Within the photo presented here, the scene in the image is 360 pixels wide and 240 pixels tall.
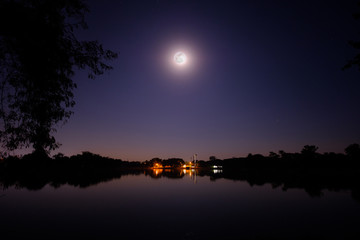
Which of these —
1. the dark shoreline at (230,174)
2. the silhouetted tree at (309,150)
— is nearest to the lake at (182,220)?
the dark shoreline at (230,174)

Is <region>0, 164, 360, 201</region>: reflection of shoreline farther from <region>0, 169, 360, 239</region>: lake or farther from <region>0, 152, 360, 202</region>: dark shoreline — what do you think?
<region>0, 169, 360, 239</region>: lake

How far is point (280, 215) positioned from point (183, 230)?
31.6 feet

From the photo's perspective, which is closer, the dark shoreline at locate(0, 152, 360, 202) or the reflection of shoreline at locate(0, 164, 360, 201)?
the reflection of shoreline at locate(0, 164, 360, 201)

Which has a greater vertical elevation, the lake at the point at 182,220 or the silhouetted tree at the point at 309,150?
the silhouetted tree at the point at 309,150

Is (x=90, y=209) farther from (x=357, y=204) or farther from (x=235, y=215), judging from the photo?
(x=357, y=204)

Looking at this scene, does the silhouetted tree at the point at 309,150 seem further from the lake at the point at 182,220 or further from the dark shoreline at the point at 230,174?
the lake at the point at 182,220

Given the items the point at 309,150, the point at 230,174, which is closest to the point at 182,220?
the point at 230,174

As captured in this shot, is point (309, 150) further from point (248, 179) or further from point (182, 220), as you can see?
point (182, 220)

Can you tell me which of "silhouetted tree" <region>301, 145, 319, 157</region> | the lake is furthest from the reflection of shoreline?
"silhouetted tree" <region>301, 145, 319, 157</region>

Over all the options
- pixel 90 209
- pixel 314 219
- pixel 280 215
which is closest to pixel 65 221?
pixel 90 209

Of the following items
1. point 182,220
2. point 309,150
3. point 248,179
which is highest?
point 309,150

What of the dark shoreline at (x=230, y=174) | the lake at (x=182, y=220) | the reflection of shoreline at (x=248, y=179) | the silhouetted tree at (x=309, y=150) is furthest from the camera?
the silhouetted tree at (x=309, y=150)

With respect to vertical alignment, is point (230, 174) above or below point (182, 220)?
above

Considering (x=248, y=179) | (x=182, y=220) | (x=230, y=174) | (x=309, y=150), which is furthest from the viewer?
(x=309, y=150)
